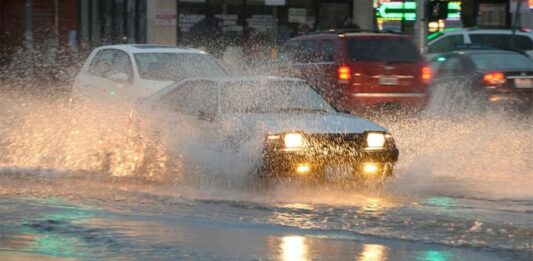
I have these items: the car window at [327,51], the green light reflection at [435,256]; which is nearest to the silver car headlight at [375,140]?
the green light reflection at [435,256]

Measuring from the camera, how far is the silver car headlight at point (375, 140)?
10312 mm

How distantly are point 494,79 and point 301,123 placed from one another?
9205mm

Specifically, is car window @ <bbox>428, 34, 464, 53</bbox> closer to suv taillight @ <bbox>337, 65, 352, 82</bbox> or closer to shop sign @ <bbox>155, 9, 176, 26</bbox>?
shop sign @ <bbox>155, 9, 176, 26</bbox>

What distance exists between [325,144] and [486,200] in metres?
1.74

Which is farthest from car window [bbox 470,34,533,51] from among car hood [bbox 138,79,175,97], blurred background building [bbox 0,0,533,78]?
car hood [bbox 138,79,175,97]

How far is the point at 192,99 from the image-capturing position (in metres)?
11.3

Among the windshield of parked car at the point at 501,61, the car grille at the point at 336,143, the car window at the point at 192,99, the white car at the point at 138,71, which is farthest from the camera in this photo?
the windshield of parked car at the point at 501,61

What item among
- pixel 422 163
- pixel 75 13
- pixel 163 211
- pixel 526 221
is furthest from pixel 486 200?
pixel 75 13

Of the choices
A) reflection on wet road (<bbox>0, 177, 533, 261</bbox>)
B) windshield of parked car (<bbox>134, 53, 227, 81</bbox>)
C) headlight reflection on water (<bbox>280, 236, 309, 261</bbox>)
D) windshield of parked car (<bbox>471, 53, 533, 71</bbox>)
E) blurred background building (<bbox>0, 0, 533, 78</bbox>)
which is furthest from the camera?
blurred background building (<bbox>0, 0, 533, 78</bbox>)

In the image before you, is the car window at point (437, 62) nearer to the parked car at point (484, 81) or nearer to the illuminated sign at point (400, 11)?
the parked car at point (484, 81)

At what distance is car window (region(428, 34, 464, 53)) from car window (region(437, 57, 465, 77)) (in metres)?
5.11

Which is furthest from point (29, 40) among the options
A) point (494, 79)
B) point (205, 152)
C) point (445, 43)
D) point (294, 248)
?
point (294, 248)

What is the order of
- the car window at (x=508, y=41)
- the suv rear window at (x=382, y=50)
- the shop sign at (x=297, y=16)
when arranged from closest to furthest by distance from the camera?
the suv rear window at (x=382, y=50), the car window at (x=508, y=41), the shop sign at (x=297, y=16)

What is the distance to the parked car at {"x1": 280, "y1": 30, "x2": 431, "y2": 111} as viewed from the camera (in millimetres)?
16719
